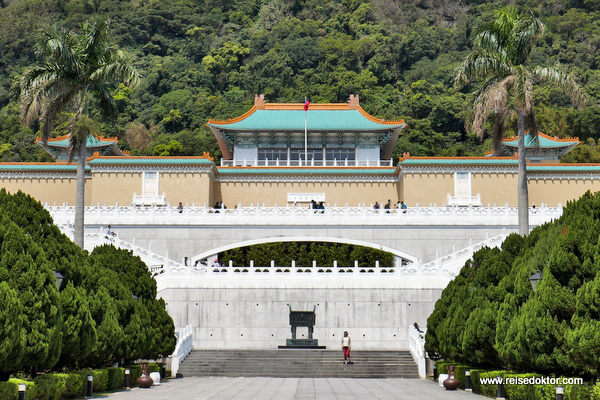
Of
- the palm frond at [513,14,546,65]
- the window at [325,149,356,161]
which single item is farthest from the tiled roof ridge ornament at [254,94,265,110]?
the palm frond at [513,14,546,65]

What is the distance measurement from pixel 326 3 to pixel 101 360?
106m

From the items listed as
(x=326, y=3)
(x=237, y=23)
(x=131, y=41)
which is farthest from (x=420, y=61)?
(x=131, y=41)

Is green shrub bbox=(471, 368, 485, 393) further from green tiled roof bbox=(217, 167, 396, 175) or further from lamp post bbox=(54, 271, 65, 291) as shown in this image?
green tiled roof bbox=(217, 167, 396, 175)

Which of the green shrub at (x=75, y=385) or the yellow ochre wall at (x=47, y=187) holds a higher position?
the yellow ochre wall at (x=47, y=187)

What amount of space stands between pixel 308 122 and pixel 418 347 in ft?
86.4

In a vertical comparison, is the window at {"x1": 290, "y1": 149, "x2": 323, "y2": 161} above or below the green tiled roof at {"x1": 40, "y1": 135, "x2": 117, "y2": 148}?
below

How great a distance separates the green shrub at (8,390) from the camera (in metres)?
14.4

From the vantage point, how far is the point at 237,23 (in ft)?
402

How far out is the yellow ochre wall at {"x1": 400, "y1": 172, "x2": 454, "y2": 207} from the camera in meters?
45.4

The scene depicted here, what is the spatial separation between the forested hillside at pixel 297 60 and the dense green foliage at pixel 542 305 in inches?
1735

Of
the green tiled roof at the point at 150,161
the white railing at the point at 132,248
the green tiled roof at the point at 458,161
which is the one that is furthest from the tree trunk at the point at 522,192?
the green tiled roof at the point at 150,161

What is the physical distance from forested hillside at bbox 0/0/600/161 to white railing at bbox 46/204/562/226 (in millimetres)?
26493

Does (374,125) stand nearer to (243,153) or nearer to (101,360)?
(243,153)
